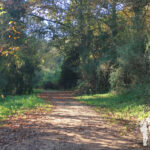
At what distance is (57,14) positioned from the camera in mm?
24672

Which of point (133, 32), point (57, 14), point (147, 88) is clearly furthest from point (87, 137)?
point (57, 14)

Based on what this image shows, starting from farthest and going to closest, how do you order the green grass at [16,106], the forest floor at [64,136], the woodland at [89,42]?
the woodland at [89,42], the green grass at [16,106], the forest floor at [64,136]

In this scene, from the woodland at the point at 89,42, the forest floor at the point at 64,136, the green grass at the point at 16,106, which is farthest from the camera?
the woodland at the point at 89,42

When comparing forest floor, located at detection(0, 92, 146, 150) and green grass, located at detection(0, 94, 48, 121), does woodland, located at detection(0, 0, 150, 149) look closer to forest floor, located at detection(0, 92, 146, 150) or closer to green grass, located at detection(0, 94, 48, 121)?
green grass, located at detection(0, 94, 48, 121)

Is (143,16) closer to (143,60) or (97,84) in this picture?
(143,60)

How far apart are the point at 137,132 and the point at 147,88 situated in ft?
19.1

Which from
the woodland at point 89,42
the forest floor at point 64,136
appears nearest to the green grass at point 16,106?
the woodland at point 89,42

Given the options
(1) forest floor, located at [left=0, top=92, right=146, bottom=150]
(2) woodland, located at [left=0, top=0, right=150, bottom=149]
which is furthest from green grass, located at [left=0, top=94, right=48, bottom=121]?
(1) forest floor, located at [left=0, top=92, right=146, bottom=150]

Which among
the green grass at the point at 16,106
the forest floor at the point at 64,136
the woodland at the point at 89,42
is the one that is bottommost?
the forest floor at the point at 64,136

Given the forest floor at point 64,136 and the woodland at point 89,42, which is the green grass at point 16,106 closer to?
the woodland at point 89,42

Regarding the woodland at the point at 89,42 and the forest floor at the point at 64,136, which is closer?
the forest floor at the point at 64,136

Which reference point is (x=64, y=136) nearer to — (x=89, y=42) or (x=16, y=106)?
(x=16, y=106)

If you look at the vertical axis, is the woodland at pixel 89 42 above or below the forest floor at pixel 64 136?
above

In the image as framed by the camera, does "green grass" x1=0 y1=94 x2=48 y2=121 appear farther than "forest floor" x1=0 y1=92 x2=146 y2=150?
Yes
